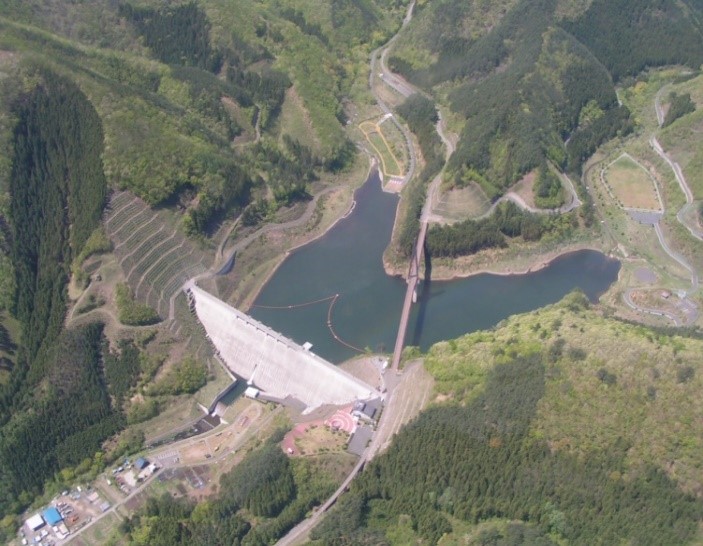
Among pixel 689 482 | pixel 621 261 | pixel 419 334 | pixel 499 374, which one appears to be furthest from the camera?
pixel 621 261

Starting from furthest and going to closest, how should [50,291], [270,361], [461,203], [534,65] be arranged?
1. [534,65]
2. [461,203]
3. [50,291]
4. [270,361]

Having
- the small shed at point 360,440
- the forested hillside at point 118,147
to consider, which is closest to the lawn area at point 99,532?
the forested hillside at point 118,147

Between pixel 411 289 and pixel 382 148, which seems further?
pixel 382 148

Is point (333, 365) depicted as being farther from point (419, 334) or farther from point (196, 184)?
point (196, 184)

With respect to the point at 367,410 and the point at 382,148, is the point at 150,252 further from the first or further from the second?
the point at 382,148

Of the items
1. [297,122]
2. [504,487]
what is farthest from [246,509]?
[297,122]

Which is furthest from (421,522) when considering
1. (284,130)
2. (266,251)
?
(284,130)
